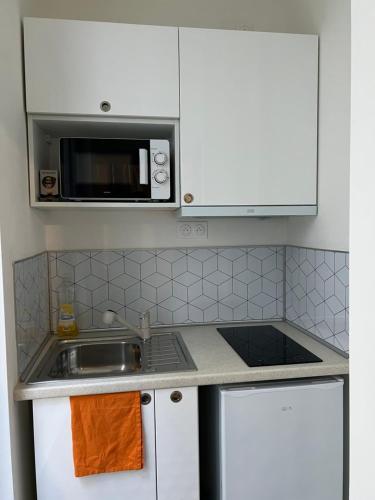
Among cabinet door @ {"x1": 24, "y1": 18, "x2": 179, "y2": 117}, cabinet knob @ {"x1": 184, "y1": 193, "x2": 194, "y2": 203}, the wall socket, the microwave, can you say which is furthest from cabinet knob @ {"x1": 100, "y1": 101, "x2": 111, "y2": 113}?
the wall socket

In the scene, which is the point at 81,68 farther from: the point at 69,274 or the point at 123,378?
the point at 123,378

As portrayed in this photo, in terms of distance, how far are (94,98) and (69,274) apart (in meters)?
0.88

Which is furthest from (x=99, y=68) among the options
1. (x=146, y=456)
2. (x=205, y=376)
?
(x=146, y=456)

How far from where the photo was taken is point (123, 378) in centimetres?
133

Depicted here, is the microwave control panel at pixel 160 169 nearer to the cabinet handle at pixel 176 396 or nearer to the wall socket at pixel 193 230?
the wall socket at pixel 193 230

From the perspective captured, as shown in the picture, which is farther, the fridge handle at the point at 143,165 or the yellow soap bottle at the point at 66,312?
the yellow soap bottle at the point at 66,312

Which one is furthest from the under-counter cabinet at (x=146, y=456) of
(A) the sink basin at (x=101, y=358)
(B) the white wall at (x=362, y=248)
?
(B) the white wall at (x=362, y=248)

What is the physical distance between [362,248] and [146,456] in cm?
120

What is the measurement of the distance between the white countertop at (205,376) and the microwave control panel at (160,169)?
71cm

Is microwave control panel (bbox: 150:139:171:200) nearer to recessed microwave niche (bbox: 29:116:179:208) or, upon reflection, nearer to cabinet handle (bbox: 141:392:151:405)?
recessed microwave niche (bbox: 29:116:179:208)

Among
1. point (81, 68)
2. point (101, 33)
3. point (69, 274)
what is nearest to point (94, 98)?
point (81, 68)

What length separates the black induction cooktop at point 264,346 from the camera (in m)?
1.47

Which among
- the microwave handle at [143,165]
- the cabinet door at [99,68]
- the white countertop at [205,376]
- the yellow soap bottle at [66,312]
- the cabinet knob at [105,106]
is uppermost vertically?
the cabinet door at [99,68]

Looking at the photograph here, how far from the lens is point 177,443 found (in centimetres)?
136
